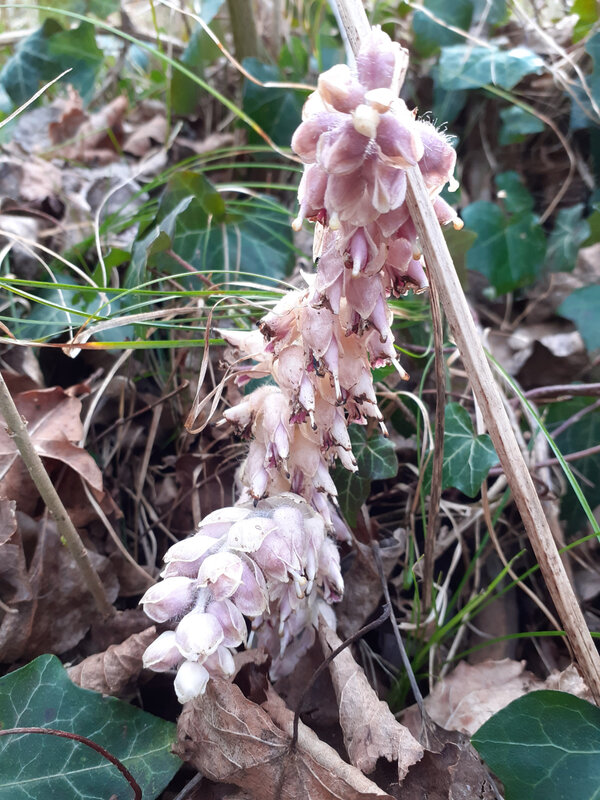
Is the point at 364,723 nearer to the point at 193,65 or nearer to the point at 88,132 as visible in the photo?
the point at 193,65

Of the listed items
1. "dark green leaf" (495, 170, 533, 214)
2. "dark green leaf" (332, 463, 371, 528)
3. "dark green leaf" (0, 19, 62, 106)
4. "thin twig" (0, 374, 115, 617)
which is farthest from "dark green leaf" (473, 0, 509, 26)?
"thin twig" (0, 374, 115, 617)

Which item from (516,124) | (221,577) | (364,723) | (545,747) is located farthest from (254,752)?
(516,124)

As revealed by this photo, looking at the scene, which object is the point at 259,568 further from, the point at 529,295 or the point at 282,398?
the point at 529,295

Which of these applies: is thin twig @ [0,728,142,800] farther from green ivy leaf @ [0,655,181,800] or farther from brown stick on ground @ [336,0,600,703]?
brown stick on ground @ [336,0,600,703]

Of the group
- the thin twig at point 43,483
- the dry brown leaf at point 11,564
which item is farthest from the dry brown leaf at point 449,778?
the dry brown leaf at point 11,564

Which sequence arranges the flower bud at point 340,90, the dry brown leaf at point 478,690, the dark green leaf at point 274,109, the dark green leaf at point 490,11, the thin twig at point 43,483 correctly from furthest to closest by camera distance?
1. the dark green leaf at point 490,11
2. the dark green leaf at point 274,109
3. the dry brown leaf at point 478,690
4. the thin twig at point 43,483
5. the flower bud at point 340,90

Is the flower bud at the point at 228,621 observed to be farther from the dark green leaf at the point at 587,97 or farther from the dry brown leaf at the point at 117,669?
the dark green leaf at the point at 587,97
